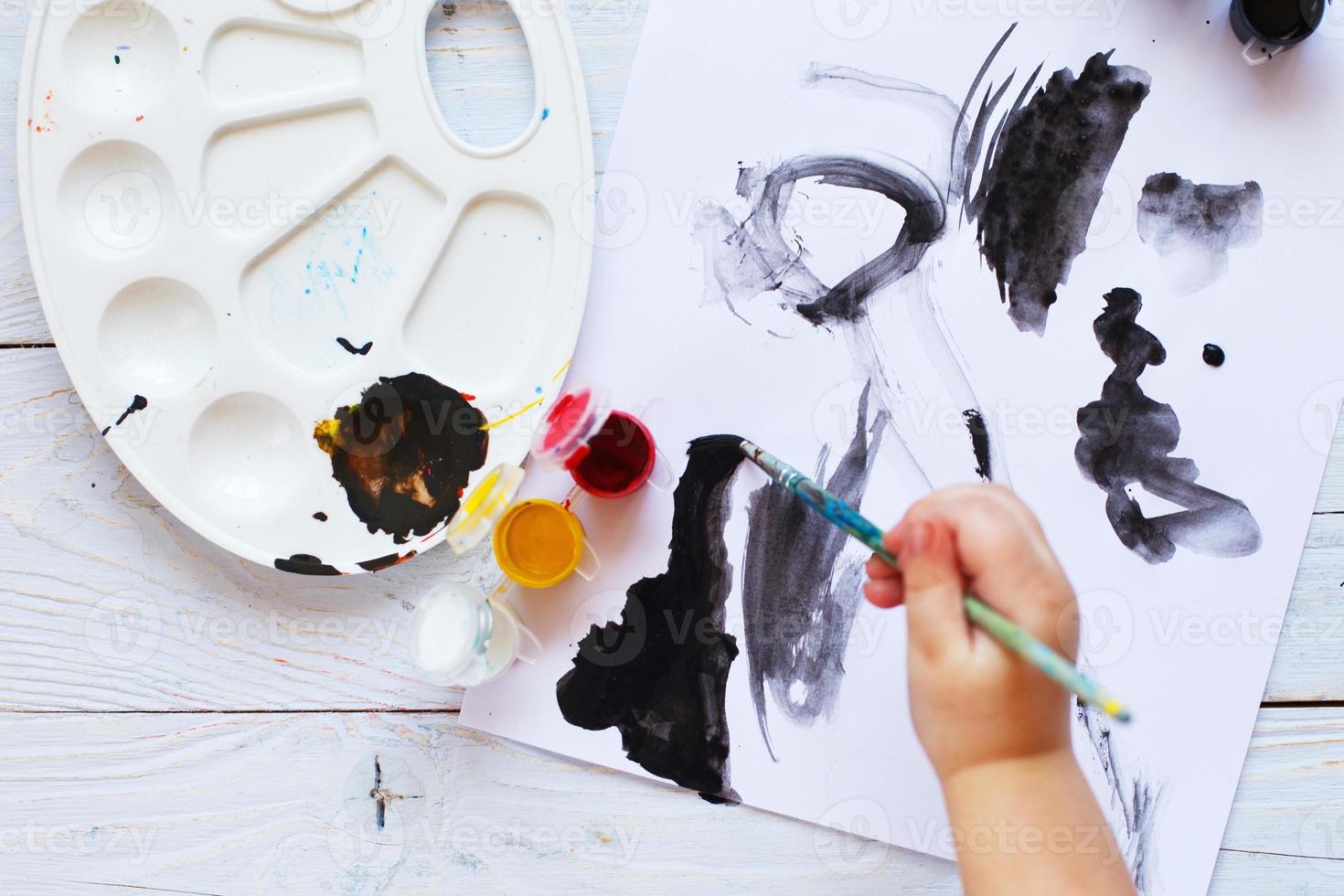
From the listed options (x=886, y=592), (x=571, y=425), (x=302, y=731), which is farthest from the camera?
(x=302, y=731)

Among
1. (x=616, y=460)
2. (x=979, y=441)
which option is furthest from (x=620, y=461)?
(x=979, y=441)

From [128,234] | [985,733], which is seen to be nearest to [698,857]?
[985,733]

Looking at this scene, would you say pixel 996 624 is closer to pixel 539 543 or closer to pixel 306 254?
pixel 539 543

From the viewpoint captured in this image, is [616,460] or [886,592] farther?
[616,460]

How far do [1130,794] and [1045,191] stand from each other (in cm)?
52

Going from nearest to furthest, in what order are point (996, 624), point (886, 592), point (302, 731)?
point (996, 624) < point (886, 592) < point (302, 731)

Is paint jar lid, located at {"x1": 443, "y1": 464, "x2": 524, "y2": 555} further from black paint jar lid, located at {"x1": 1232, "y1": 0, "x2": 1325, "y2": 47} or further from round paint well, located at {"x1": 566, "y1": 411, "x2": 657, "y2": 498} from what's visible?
black paint jar lid, located at {"x1": 1232, "y1": 0, "x2": 1325, "y2": 47}

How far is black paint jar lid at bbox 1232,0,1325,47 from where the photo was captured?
2.64 ft

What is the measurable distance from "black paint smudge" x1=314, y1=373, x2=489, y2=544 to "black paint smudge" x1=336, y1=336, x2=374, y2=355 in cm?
3

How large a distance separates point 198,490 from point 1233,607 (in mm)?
913

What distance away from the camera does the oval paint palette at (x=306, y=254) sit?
84 centimetres

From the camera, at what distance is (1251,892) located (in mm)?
826

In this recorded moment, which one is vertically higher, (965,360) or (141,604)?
(965,360)

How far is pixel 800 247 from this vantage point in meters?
0.85
